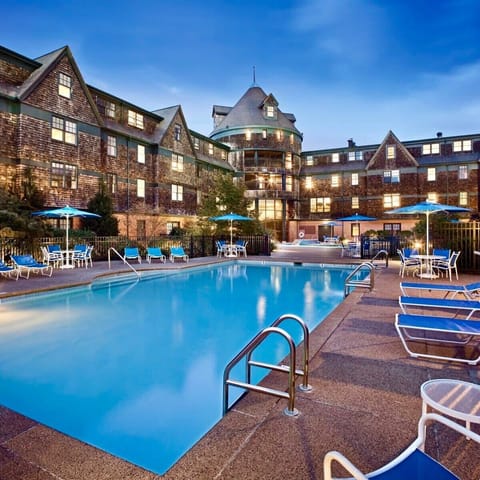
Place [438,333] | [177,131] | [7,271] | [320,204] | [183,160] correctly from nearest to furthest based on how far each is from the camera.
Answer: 1. [438,333]
2. [7,271]
3. [177,131]
4. [183,160]
5. [320,204]

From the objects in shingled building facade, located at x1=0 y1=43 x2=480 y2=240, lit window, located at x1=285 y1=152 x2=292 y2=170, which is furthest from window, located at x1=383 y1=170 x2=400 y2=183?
lit window, located at x1=285 y1=152 x2=292 y2=170

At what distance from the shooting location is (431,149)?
35688mm

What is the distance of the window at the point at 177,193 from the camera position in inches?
1097

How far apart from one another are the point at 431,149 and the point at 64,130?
109 feet

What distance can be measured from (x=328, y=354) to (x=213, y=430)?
2.25 metres

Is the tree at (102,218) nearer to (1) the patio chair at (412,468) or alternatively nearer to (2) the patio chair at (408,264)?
(2) the patio chair at (408,264)

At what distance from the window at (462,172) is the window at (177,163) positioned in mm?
26030

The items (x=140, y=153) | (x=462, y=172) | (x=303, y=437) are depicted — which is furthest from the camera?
(x=462, y=172)

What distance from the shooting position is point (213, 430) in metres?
3.00

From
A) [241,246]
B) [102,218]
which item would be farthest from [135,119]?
[241,246]

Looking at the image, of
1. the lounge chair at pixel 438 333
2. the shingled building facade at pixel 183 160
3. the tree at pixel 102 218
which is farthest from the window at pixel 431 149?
the lounge chair at pixel 438 333

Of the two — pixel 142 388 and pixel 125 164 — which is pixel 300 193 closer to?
pixel 125 164

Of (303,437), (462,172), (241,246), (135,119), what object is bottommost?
(303,437)

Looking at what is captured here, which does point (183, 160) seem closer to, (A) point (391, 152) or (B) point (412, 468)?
(A) point (391, 152)
